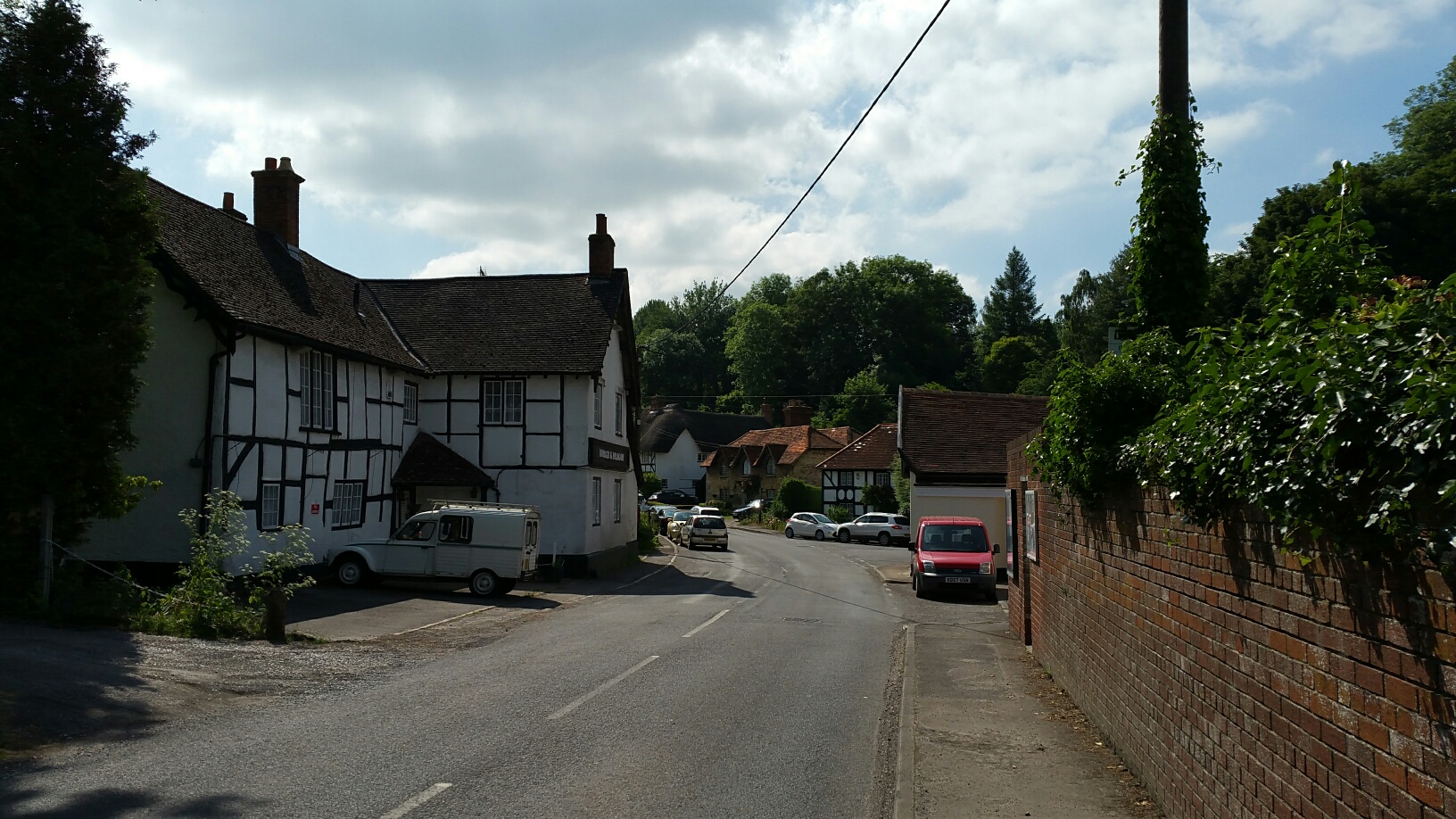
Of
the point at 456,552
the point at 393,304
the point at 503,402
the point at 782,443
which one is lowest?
the point at 456,552

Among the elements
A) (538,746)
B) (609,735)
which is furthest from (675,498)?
(538,746)

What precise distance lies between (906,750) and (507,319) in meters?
26.0

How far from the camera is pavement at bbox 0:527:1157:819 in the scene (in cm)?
718

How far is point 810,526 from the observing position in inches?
2121

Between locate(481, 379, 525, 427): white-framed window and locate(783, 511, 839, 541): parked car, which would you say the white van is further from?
locate(783, 511, 839, 541): parked car

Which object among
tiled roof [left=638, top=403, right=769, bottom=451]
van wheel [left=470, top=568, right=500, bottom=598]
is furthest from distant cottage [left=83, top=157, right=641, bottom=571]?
tiled roof [left=638, top=403, right=769, bottom=451]

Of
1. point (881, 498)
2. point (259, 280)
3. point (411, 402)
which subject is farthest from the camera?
point (881, 498)

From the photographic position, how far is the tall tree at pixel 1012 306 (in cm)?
10494

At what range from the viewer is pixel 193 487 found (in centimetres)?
→ 2075

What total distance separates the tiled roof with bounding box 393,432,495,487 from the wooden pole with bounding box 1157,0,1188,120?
77.0ft

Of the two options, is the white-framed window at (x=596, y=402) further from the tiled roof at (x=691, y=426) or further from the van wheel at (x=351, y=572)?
the tiled roof at (x=691, y=426)

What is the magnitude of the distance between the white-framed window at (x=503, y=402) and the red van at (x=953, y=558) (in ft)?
39.8

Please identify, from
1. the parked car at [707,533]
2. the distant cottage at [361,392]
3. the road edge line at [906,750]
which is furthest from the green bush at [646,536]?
the road edge line at [906,750]

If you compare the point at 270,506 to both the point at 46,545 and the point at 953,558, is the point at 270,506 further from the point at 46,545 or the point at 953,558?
the point at 953,558
